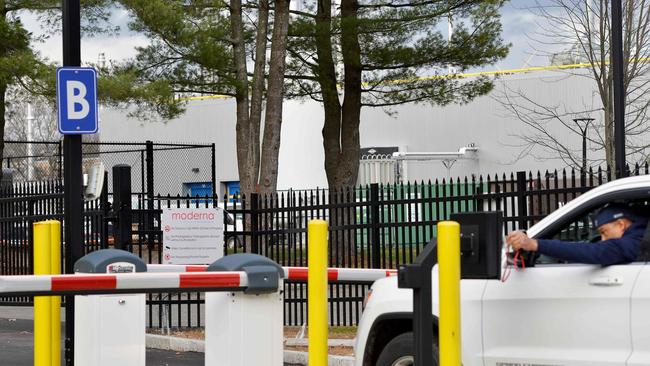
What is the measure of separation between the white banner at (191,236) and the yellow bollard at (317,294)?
6.48 metres

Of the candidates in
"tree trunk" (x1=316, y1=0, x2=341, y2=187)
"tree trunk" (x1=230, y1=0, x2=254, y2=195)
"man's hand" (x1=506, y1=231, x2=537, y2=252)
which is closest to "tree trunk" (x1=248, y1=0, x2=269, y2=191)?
"tree trunk" (x1=230, y1=0, x2=254, y2=195)

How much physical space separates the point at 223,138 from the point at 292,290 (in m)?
38.7

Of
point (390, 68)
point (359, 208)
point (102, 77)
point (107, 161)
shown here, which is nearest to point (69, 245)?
Answer: point (359, 208)

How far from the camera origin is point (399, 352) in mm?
7129

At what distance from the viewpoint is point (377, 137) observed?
5047 cm

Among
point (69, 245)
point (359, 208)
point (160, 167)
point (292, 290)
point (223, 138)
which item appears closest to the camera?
point (69, 245)

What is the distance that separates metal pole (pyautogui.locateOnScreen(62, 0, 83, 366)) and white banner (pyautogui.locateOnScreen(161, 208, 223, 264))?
4144 mm

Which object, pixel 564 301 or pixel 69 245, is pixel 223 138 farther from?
pixel 564 301

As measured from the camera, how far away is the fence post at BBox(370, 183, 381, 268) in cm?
1386

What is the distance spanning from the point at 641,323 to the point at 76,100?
5.39 m

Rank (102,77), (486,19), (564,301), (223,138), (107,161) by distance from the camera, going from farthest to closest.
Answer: (223,138)
(107,161)
(486,19)
(102,77)
(564,301)

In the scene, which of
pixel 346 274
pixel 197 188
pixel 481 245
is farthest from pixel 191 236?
pixel 197 188

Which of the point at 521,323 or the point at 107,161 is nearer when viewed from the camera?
the point at 521,323

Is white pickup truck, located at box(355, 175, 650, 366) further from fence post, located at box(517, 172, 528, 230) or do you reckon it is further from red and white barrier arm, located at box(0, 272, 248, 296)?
fence post, located at box(517, 172, 528, 230)
